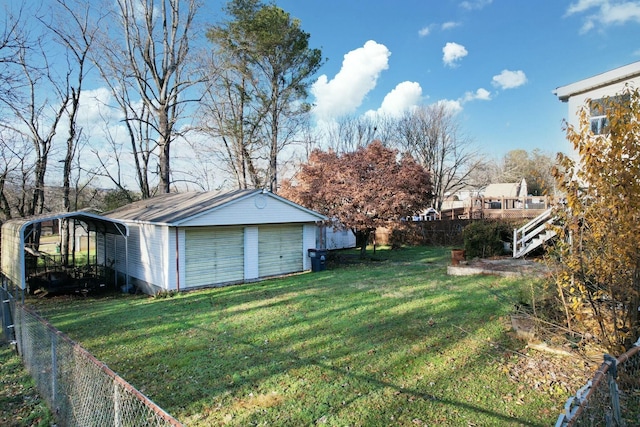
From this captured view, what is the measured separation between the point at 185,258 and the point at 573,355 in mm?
11078

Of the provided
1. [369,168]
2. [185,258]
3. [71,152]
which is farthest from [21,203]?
[369,168]

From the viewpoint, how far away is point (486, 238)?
15289mm

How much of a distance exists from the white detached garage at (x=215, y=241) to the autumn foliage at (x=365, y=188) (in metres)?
1.87

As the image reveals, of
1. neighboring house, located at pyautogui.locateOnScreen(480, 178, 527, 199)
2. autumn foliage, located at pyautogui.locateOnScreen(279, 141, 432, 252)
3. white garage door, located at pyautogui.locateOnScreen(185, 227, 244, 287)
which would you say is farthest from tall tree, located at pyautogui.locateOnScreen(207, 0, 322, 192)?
neighboring house, located at pyautogui.locateOnScreen(480, 178, 527, 199)

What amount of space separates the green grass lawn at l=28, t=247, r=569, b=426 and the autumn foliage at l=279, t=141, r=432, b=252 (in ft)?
20.0

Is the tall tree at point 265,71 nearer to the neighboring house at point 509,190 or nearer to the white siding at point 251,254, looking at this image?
the white siding at point 251,254

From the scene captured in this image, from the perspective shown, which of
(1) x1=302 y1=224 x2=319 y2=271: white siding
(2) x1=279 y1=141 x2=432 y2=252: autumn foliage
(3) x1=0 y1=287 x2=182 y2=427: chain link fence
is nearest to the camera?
(3) x1=0 y1=287 x2=182 y2=427: chain link fence

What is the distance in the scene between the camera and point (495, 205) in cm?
4012

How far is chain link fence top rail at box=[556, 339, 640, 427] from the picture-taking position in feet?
7.61

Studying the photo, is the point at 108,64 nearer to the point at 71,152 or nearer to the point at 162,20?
the point at 162,20

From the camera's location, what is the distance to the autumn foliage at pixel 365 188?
16656 millimetres

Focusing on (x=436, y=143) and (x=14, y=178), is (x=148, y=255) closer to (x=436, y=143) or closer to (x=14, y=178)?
(x=14, y=178)

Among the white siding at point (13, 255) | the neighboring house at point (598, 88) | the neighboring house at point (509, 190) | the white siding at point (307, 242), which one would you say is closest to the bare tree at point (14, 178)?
the white siding at point (13, 255)

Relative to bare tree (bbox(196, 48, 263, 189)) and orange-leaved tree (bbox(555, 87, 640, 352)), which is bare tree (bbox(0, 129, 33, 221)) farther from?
orange-leaved tree (bbox(555, 87, 640, 352))
